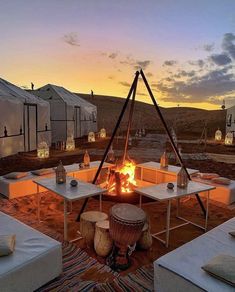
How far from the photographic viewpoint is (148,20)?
10.4m

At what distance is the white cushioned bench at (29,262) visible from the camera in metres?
2.79

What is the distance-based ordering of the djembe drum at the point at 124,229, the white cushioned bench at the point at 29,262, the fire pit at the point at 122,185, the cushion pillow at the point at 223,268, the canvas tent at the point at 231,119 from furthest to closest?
1. the canvas tent at the point at 231,119
2. the fire pit at the point at 122,185
3. the djembe drum at the point at 124,229
4. the white cushioned bench at the point at 29,262
5. the cushion pillow at the point at 223,268

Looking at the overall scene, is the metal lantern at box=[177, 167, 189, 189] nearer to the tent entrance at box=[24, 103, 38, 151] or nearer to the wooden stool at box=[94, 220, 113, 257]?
the wooden stool at box=[94, 220, 113, 257]

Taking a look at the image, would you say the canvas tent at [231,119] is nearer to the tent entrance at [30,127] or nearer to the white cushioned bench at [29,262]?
the tent entrance at [30,127]

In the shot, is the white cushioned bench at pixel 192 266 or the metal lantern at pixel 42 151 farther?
the metal lantern at pixel 42 151

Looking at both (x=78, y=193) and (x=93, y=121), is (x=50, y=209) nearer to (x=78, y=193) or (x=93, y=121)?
(x=78, y=193)

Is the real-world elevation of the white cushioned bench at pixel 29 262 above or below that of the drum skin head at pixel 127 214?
below

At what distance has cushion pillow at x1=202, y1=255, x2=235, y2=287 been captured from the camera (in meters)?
2.46

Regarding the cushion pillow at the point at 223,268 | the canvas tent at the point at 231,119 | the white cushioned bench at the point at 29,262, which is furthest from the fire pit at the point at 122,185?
the canvas tent at the point at 231,119

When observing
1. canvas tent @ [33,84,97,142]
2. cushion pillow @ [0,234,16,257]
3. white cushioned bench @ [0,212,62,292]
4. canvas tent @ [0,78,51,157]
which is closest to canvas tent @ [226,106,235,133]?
canvas tent @ [33,84,97,142]

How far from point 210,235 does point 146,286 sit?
1.09 m

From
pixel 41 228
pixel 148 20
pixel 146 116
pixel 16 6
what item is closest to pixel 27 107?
pixel 16 6

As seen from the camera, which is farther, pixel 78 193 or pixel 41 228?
pixel 41 228

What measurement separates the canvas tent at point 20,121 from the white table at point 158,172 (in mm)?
7464
